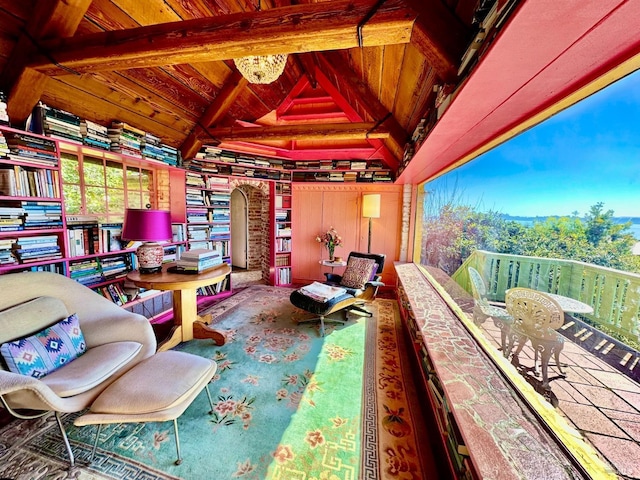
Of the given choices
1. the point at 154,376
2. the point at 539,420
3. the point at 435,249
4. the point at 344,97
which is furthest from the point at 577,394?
the point at 344,97

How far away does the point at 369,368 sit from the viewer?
2.31m

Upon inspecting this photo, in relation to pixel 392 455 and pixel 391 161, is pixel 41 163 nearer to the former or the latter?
pixel 392 455

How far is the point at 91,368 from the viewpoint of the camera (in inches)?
61.1

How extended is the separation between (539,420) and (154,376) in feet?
6.58

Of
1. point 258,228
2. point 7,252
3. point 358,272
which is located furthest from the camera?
point 258,228

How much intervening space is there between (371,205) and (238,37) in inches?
122

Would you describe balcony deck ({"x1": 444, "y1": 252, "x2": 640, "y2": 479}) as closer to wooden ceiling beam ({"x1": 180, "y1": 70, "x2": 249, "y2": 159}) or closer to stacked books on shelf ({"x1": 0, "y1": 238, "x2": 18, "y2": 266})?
wooden ceiling beam ({"x1": 180, "y1": 70, "x2": 249, "y2": 159})

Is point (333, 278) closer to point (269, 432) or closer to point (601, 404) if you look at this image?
point (269, 432)

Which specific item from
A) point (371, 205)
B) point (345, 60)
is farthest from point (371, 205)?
point (345, 60)

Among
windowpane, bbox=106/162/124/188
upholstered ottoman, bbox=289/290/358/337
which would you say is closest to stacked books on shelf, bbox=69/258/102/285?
windowpane, bbox=106/162/124/188

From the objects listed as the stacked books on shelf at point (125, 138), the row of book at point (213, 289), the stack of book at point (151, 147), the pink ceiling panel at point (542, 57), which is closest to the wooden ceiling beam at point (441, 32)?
the pink ceiling panel at point (542, 57)

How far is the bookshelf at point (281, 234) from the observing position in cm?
459

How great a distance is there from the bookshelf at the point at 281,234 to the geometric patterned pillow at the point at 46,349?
10.0 ft

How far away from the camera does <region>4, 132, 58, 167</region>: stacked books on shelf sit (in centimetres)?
192
